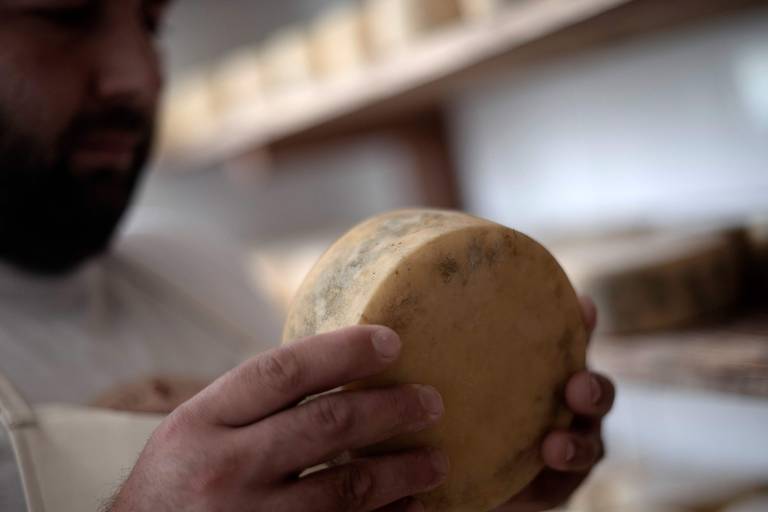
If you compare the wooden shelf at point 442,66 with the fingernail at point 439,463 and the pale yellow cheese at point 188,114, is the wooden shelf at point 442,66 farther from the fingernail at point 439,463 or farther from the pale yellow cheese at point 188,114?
the fingernail at point 439,463

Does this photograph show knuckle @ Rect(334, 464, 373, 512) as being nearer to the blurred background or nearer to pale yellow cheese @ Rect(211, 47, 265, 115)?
the blurred background

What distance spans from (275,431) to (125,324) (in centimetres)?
62

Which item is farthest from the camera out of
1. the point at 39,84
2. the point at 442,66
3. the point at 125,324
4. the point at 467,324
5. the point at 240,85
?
the point at 240,85

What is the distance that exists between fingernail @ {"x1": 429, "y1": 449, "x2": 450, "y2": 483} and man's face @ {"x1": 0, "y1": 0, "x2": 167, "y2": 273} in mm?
629

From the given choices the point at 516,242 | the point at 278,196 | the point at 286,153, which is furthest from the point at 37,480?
the point at 278,196

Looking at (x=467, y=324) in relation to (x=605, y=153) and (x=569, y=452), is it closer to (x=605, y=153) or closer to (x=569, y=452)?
(x=569, y=452)

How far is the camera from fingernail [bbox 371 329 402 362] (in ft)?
1.44

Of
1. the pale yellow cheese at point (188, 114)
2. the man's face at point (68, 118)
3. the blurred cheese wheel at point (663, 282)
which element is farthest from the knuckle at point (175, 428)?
the pale yellow cheese at point (188, 114)

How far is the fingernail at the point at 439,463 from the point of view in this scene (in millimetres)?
495

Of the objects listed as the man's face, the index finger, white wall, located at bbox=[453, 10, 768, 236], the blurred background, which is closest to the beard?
the man's face

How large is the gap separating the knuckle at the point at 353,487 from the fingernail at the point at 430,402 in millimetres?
54

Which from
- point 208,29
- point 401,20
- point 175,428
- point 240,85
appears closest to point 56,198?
point 175,428

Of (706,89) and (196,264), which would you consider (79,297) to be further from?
(706,89)

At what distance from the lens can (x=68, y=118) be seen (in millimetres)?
893
